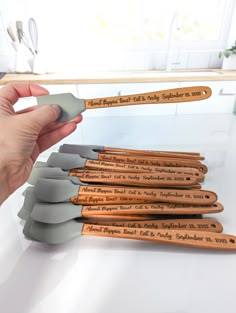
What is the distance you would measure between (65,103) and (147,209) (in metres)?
0.30

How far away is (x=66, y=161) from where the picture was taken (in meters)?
0.53

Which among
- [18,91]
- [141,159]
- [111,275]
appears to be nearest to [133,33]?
[18,91]

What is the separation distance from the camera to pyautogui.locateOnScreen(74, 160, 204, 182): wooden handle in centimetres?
49

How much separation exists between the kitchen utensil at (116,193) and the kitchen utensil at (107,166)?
61 millimetres

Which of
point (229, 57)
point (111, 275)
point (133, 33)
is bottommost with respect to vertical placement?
point (111, 275)

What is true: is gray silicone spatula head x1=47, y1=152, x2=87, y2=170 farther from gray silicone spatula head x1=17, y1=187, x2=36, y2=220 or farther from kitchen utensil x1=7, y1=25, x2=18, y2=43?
kitchen utensil x1=7, y1=25, x2=18, y2=43

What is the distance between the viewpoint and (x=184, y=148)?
2.33 feet

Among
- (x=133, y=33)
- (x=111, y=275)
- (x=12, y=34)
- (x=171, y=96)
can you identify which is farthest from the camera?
(x=133, y=33)

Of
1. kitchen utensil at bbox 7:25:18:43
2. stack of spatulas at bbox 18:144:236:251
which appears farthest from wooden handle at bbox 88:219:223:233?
kitchen utensil at bbox 7:25:18:43

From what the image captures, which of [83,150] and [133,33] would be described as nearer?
[83,150]

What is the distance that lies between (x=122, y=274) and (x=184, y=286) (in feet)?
0.30

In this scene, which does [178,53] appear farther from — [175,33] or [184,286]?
[184,286]

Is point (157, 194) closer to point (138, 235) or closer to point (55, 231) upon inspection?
point (138, 235)

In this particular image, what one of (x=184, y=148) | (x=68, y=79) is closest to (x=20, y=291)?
(x=184, y=148)
